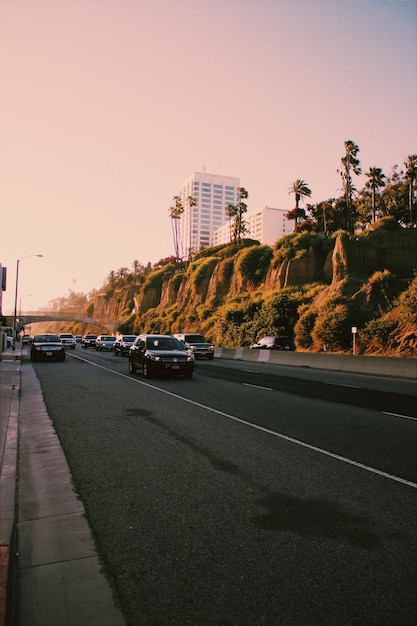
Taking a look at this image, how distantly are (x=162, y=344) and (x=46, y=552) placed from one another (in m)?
15.6

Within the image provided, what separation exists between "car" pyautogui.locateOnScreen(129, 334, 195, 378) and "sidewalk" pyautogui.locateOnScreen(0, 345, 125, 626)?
10781 mm

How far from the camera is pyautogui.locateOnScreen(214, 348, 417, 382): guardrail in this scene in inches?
835

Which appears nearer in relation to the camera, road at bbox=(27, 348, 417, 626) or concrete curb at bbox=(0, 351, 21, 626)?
concrete curb at bbox=(0, 351, 21, 626)

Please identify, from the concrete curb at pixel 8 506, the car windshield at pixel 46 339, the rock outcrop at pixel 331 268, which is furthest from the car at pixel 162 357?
the rock outcrop at pixel 331 268

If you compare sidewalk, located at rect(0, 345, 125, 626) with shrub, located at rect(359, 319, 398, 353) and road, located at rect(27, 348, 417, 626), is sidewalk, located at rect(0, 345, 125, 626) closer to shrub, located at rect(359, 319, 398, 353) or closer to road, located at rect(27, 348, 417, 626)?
road, located at rect(27, 348, 417, 626)

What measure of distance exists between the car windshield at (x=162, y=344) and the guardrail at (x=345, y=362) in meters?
9.65

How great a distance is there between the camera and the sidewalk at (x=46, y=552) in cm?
298

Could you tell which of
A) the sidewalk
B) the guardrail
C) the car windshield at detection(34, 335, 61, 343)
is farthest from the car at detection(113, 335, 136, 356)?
the sidewalk

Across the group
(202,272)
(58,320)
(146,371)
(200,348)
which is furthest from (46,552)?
(58,320)

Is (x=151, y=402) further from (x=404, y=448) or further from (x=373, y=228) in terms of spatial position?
(x=373, y=228)

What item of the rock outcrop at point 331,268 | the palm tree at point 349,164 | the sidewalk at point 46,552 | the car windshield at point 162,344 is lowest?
the sidewalk at point 46,552

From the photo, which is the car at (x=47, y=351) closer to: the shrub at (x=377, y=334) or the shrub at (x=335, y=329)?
the shrub at (x=335, y=329)

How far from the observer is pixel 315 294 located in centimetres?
4972

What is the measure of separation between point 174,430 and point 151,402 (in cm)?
→ 344
